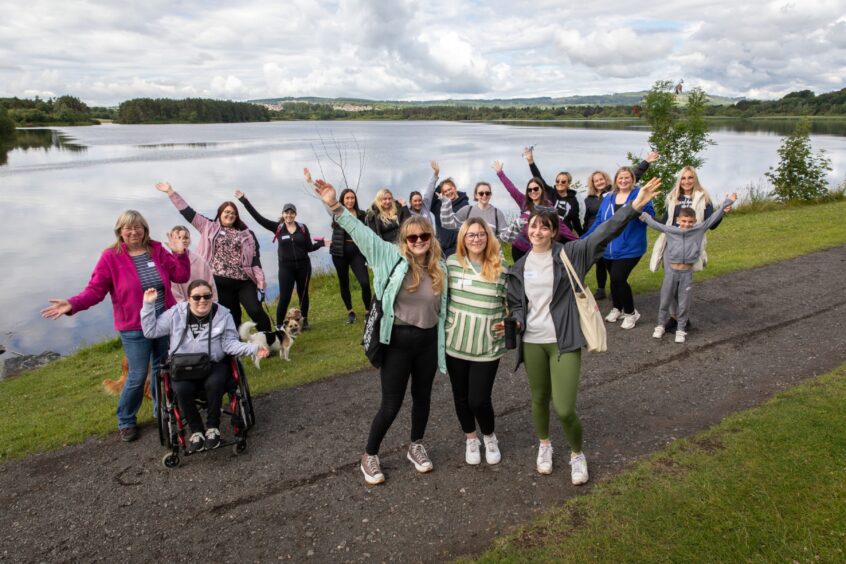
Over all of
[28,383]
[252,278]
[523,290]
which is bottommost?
[28,383]

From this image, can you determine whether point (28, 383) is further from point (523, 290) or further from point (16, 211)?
point (16, 211)

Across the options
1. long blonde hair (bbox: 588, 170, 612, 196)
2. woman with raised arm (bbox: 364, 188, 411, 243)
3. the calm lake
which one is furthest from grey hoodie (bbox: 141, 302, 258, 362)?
long blonde hair (bbox: 588, 170, 612, 196)

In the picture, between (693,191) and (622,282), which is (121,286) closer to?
(622,282)

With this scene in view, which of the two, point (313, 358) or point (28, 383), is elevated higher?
point (313, 358)

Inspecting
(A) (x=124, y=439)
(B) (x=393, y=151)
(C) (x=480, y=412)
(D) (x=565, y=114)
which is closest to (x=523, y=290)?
(C) (x=480, y=412)

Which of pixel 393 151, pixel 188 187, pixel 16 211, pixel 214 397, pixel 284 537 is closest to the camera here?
pixel 284 537

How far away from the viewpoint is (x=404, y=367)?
3949 millimetres

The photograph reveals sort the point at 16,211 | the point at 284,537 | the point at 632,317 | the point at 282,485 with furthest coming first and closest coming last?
the point at 16,211, the point at 632,317, the point at 282,485, the point at 284,537

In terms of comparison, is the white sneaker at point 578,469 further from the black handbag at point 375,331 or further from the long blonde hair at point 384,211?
the long blonde hair at point 384,211

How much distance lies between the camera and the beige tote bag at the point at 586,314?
3.88 meters

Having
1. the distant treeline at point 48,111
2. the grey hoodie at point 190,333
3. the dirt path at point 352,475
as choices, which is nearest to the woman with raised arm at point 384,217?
the dirt path at point 352,475

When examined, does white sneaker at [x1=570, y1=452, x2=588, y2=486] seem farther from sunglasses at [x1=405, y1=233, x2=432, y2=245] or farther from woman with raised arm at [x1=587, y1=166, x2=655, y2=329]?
woman with raised arm at [x1=587, y1=166, x2=655, y2=329]

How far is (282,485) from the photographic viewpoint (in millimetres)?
4227

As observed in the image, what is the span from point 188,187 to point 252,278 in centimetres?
2476
